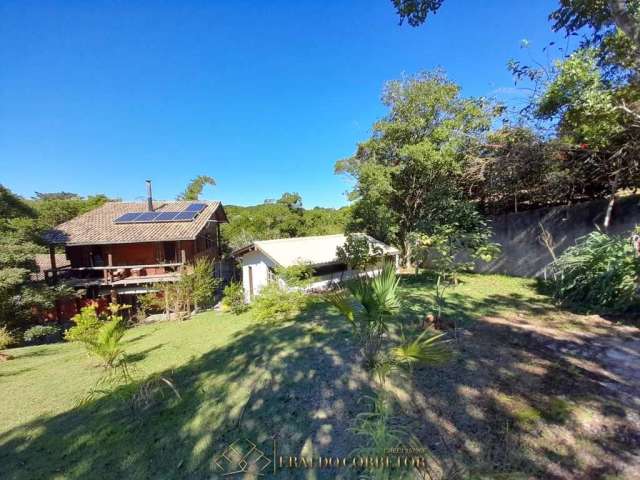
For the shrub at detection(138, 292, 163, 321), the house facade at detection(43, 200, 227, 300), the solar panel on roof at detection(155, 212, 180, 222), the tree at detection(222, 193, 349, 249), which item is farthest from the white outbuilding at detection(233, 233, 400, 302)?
the tree at detection(222, 193, 349, 249)

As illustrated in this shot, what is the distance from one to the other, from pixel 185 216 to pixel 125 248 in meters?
3.70

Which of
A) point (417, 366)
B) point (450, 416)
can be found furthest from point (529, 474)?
point (417, 366)

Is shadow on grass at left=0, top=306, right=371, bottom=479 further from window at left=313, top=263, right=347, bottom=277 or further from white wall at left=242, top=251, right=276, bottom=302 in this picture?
white wall at left=242, top=251, right=276, bottom=302

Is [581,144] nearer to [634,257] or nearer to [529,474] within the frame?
[634,257]

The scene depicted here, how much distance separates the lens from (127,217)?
51.6ft

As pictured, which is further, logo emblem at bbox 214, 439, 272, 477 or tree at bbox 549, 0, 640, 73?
tree at bbox 549, 0, 640, 73

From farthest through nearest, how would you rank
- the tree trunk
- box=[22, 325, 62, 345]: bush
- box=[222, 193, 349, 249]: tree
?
box=[222, 193, 349, 249]: tree, box=[22, 325, 62, 345]: bush, the tree trunk

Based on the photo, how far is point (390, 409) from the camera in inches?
116

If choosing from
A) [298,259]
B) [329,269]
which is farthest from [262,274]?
[329,269]

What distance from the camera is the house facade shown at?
535 inches

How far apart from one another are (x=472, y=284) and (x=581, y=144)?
496cm

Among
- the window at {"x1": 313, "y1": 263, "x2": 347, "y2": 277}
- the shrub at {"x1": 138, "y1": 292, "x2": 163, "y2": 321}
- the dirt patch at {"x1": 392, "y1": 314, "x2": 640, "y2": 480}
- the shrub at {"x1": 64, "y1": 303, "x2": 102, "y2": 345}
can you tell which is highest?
the window at {"x1": 313, "y1": 263, "x2": 347, "y2": 277}

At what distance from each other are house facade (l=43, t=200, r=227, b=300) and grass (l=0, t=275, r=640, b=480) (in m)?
8.93

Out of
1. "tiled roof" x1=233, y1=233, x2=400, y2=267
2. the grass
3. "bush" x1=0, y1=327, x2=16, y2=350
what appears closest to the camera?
the grass
